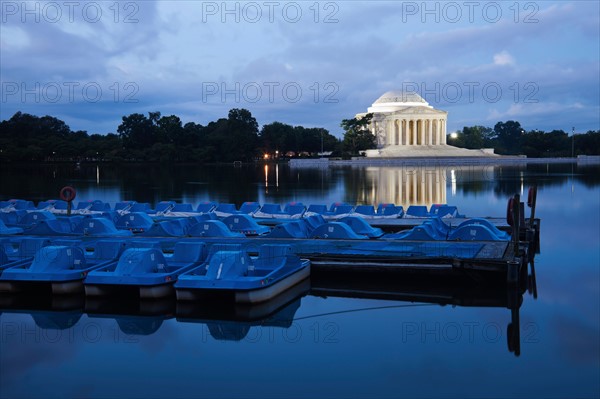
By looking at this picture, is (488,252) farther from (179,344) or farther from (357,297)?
(179,344)

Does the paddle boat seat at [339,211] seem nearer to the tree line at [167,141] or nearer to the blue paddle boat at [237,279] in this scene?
the blue paddle boat at [237,279]

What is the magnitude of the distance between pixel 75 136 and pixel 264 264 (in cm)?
16803

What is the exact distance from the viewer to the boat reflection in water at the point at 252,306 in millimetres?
18734

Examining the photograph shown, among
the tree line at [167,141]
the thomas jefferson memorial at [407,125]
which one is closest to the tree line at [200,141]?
the tree line at [167,141]

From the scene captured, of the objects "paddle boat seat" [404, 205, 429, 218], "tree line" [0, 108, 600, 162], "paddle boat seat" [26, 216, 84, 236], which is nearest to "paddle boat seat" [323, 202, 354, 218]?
"paddle boat seat" [404, 205, 429, 218]

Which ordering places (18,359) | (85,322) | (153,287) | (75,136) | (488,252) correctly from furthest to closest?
(75,136) → (488,252) → (153,287) → (85,322) → (18,359)

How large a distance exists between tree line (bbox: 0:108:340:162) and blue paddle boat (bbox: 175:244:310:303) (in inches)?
5479

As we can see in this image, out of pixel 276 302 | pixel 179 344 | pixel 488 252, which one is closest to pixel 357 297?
pixel 276 302

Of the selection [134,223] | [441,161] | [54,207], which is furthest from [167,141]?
[134,223]

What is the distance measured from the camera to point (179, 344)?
17.3 metres

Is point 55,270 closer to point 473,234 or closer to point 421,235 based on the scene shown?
point 421,235

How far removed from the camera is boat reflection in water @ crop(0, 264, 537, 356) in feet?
61.5

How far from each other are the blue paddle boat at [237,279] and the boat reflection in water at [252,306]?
11.2 inches

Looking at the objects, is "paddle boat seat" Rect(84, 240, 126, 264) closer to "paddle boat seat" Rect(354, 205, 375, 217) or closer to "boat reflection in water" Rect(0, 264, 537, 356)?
"boat reflection in water" Rect(0, 264, 537, 356)
